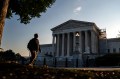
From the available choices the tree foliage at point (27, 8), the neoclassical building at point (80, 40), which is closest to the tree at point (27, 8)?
the tree foliage at point (27, 8)

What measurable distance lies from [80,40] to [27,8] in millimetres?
60129

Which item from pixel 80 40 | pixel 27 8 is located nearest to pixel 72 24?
pixel 80 40

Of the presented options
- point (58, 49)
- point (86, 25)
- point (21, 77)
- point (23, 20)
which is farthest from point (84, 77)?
point (58, 49)

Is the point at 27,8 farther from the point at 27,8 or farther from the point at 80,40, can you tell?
the point at 80,40

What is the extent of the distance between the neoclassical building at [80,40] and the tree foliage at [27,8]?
53.0 metres

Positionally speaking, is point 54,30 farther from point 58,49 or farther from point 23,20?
point 23,20

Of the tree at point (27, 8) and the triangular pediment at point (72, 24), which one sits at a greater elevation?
the triangular pediment at point (72, 24)

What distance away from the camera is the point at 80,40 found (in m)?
83.8

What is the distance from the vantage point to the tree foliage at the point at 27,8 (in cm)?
2423

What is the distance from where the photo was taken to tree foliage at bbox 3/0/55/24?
2423 centimetres

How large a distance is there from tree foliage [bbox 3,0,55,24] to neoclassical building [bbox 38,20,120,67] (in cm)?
5297

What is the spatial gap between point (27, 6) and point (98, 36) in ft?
221

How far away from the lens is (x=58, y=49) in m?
88.3

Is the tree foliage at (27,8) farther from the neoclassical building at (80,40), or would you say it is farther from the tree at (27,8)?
the neoclassical building at (80,40)
